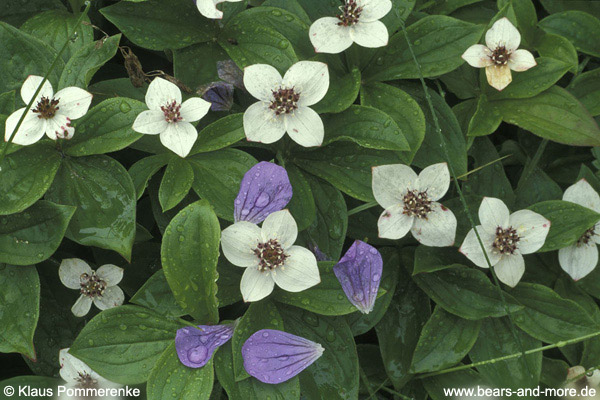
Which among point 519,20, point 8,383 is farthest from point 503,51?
point 8,383

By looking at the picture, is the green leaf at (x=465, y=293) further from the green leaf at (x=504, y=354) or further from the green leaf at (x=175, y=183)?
the green leaf at (x=175, y=183)

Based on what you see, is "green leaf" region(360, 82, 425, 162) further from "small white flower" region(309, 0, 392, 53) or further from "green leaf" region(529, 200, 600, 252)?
"green leaf" region(529, 200, 600, 252)

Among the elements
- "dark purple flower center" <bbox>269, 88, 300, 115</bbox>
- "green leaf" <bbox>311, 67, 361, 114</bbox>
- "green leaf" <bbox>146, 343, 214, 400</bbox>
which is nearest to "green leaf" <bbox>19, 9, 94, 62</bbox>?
"dark purple flower center" <bbox>269, 88, 300, 115</bbox>

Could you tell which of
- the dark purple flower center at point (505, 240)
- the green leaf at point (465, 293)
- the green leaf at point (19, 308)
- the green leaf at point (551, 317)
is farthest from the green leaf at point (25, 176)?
the green leaf at point (551, 317)

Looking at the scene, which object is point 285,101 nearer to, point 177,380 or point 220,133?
point 220,133

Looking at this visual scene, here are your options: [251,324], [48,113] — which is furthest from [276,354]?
[48,113]
